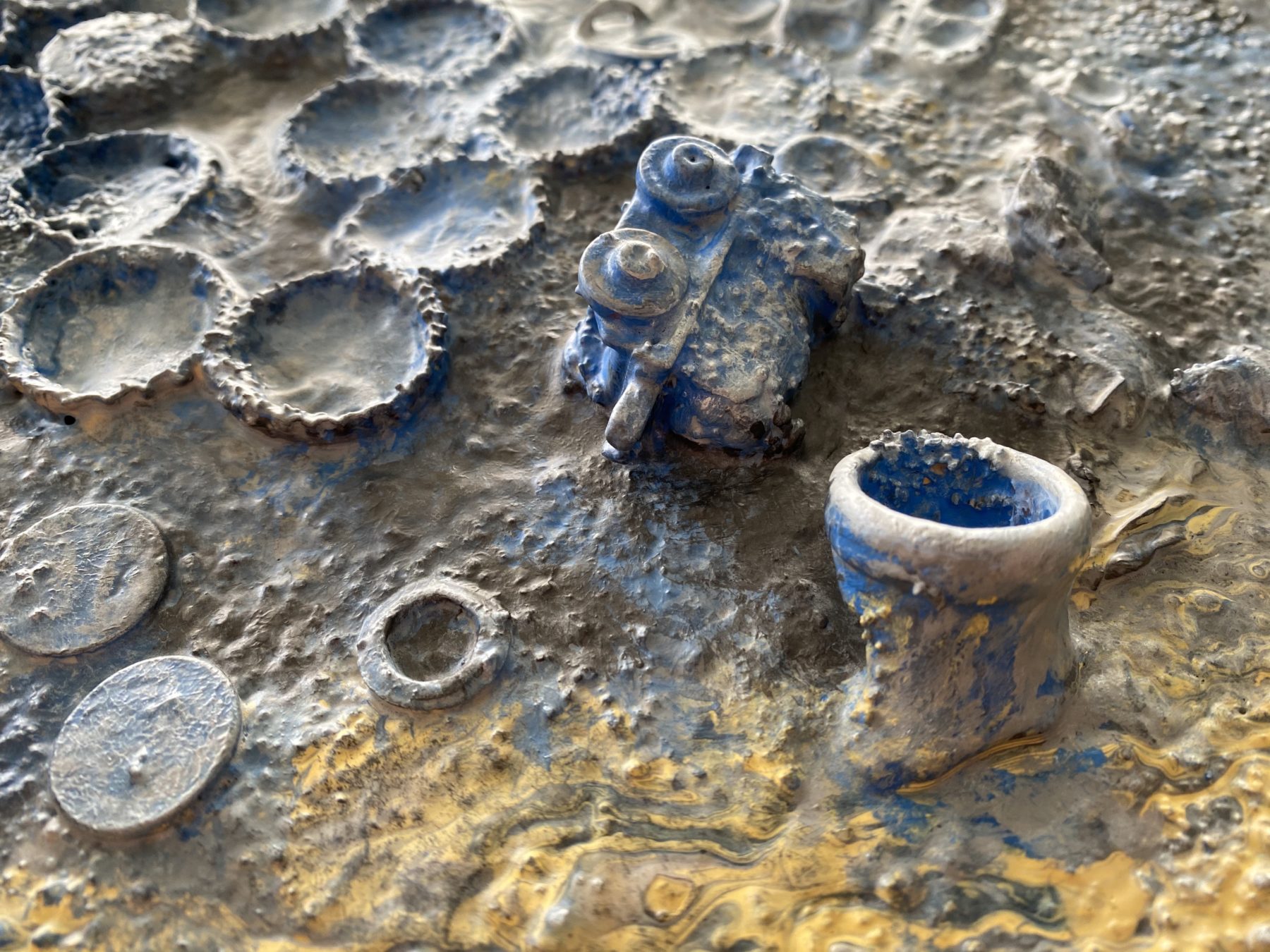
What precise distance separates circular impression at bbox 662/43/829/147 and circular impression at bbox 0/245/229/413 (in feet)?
3.86

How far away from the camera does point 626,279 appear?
71.1 inches

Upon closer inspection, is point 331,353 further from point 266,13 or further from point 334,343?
point 266,13

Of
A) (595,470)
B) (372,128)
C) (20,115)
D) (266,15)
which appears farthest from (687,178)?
(20,115)

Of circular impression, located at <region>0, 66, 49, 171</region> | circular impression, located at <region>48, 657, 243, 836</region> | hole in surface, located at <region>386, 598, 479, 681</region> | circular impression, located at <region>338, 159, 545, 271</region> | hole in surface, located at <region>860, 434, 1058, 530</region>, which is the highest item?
hole in surface, located at <region>860, 434, 1058, 530</region>

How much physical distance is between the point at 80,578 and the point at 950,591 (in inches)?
56.6

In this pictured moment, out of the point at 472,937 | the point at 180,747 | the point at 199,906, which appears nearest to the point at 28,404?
the point at 180,747

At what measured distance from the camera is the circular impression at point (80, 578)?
1.86 m

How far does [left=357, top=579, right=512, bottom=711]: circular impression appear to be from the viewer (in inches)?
69.0

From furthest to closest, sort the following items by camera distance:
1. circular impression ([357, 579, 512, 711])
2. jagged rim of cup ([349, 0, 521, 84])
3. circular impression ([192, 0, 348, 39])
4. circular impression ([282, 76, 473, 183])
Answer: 1. circular impression ([192, 0, 348, 39])
2. jagged rim of cup ([349, 0, 521, 84])
3. circular impression ([282, 76, 473, 183])
4. circular impression ([357, 579, 512, 711])

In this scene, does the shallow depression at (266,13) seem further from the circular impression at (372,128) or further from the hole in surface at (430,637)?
the hole in surface at (430,637)

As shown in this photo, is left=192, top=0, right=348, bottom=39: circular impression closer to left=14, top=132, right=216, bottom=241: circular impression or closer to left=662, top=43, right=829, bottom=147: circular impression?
left=14, top=132, right=216, bottom=241: circular impression

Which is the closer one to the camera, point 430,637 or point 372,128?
point 430,637

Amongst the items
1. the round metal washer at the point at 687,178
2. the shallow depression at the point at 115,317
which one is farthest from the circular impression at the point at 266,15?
the round metal washer at the point at 687,178

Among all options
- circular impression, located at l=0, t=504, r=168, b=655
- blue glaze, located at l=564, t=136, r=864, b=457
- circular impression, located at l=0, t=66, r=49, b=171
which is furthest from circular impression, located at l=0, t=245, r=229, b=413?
blue glaze, located at l=564, t=136, r=864, b=457
